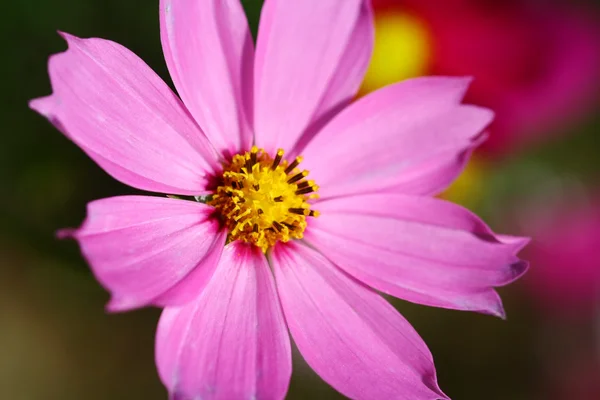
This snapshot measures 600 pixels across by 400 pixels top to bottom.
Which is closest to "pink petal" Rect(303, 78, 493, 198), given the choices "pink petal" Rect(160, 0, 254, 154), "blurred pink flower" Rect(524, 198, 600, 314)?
"pink petal" Rect(160, 0, 254, 154)

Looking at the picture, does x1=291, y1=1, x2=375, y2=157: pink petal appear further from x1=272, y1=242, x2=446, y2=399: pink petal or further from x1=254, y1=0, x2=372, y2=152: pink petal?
x1=272, y1=242, x2=446, y2=399: pink petal

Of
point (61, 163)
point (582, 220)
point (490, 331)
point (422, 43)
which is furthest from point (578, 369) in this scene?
point (61, 163)

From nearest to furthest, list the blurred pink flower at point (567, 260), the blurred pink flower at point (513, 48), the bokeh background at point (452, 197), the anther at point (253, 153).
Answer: the anther at point (253, 153)
the bokeh background at point (452, 197)
the blurred pink flower at point (513, 48)
the blurred pink flower at point (567, 260)

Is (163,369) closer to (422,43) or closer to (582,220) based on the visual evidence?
(422,43)

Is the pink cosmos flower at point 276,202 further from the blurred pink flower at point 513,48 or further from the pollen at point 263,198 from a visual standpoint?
the blurred pink flower at point 513,48

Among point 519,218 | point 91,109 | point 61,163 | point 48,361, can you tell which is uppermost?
point 91,109

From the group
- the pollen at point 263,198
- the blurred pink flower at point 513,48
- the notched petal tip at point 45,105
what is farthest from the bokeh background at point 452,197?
the notched petal tip at point 45,105
